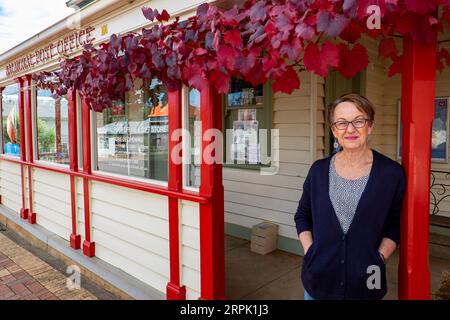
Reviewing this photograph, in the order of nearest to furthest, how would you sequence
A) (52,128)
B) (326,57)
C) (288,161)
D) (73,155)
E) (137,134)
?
(326,57), (137,134), (288,161), (73,155), (52,128)

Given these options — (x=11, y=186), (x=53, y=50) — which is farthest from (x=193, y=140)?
(x=11, y=186)

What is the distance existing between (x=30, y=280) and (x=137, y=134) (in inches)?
80.6

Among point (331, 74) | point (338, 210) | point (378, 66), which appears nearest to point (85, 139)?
point (331, 74)

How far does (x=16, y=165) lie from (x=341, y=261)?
606 cm

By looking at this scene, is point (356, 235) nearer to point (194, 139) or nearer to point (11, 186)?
point (194, 139)

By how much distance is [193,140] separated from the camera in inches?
113

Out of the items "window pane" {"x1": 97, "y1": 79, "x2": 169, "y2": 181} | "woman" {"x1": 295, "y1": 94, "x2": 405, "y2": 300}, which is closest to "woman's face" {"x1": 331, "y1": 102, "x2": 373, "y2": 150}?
"woman" {"x1": 295, "y1": 94, "x2": 405, "y2": 300}

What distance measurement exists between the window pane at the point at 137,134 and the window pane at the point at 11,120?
3.13m

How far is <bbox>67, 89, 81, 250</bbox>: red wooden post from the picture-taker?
13.9 feet

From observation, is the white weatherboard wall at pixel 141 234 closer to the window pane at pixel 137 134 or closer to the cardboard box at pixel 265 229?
the window pane at pixel 137 134

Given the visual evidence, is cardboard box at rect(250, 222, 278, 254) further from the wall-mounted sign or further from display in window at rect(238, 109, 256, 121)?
the wall-mounted sign

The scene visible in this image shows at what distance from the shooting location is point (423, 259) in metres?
1.81

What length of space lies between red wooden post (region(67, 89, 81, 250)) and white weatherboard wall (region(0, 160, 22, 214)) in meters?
2.28
